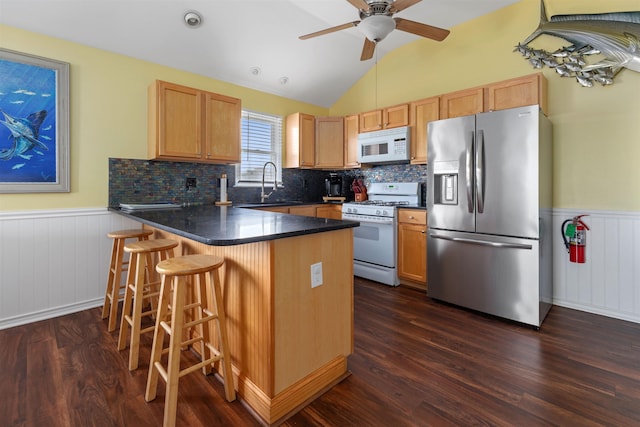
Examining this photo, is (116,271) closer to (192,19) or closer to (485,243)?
(192,19)

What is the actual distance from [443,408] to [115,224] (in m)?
3.23

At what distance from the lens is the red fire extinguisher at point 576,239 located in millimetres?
2814

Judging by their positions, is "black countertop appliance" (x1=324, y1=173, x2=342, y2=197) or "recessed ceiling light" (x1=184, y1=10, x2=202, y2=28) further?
"black countertop appliance" (x1=324, y1=173, x2=342, y2=197)

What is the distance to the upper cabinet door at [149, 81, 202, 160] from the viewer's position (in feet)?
10.4

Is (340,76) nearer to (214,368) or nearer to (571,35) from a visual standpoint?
(571,35)

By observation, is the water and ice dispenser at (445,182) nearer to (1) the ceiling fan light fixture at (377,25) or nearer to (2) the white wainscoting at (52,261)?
(1) the ceiling fan light fixture at (377,25)

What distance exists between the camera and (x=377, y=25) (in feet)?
7.61

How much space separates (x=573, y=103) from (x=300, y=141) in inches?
122

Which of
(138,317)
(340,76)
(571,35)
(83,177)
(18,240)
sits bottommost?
(138,317)

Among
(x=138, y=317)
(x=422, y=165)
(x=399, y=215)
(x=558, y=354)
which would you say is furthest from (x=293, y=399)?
(x=422, y=165)

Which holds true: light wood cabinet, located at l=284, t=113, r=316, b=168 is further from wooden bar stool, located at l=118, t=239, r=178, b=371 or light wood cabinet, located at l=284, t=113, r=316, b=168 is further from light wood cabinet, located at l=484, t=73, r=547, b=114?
wooden bar stool, located at l=118, t=239, r=178, b=371

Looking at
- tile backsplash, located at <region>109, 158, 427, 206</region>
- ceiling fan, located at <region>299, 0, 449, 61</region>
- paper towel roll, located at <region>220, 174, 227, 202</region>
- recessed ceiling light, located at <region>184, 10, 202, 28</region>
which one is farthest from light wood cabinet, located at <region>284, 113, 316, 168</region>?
ceiling fan, located at <region>299, 0, 449, 61</region>

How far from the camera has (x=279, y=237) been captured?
4.81ft

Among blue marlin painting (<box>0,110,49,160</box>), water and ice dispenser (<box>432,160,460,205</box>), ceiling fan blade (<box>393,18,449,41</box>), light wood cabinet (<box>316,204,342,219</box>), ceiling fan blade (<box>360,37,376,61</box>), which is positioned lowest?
light wood cabinet (<box>316,204,342,219</box>)
